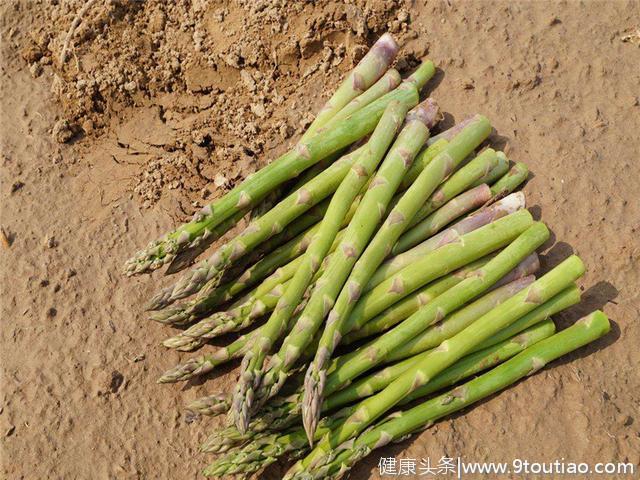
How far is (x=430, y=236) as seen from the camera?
424 centimetres

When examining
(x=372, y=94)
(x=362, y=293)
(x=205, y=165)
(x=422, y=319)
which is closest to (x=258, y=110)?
(x=205, y=165)

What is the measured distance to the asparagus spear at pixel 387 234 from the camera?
3.67m

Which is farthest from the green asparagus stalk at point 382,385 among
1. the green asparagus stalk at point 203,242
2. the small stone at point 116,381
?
the green asparagus stalk at point 203,242

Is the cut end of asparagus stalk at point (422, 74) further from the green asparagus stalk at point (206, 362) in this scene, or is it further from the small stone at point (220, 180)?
the green asparagus stalk at point (206, 362)

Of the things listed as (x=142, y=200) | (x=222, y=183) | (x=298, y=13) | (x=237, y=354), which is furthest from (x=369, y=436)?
(x=298, y=13)

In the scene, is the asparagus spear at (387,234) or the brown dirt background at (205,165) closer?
the asparagus spear at (387,234)

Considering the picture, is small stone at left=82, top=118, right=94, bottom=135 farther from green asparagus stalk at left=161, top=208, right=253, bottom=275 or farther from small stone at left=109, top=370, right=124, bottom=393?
small stone at left=109, top=370, right=124, bottom=393

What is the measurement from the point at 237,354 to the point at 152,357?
0.64 meters

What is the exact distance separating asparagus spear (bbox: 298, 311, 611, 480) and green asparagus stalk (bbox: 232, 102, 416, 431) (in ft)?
1.91

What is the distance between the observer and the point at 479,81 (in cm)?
500

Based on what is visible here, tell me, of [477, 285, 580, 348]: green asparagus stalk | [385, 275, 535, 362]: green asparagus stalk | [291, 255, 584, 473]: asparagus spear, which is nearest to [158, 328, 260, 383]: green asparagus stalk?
[291, 255, 584, 473]: asparagus spear

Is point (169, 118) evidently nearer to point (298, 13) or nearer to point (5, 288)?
point (298, 13)

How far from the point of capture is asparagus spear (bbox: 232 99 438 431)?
12.1 ft

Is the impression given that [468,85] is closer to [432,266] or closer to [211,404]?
[432,266]
